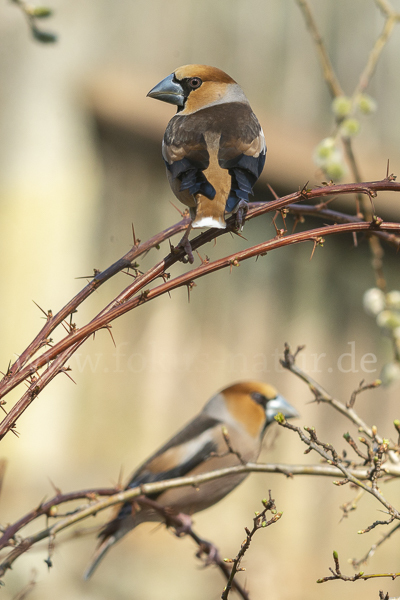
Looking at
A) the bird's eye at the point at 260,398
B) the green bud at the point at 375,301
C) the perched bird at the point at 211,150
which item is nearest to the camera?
the perched bird at the point at 211,150

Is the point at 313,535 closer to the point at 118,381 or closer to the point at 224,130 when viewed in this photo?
the point at 118,381

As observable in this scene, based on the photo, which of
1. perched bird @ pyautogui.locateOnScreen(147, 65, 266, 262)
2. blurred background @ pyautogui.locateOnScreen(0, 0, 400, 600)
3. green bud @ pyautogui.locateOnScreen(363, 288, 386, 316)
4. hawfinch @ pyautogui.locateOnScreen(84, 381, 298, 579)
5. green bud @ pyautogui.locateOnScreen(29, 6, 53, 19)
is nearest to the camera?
perched bird @ pyautogui.locateOnScreen(147, 65, 266, 262)

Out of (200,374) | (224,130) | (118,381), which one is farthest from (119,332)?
(224,130)

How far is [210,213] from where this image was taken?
105cm

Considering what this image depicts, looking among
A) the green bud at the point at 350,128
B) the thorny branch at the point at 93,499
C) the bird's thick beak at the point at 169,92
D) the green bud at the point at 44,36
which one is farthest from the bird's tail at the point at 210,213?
the green bud at the point at 350,128

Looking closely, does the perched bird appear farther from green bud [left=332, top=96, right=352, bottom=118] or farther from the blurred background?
the blurred background

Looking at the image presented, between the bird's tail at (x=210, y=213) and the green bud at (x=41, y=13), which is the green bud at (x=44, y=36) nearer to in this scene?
the green bud at (x=41, y=13)

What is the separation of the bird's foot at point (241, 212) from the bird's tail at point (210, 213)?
0.03 meters

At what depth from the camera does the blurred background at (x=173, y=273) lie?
3.34 meters

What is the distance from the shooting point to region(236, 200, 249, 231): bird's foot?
1030mm

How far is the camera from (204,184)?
1126 millimetres

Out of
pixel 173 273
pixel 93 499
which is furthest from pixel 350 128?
pixel 173 273

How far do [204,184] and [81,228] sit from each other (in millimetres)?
2478

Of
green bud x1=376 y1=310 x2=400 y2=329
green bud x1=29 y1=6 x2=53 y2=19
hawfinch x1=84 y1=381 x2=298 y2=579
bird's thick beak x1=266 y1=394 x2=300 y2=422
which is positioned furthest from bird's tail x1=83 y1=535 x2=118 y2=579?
green bud x1=29 y1=6 x2=53 y2=19
